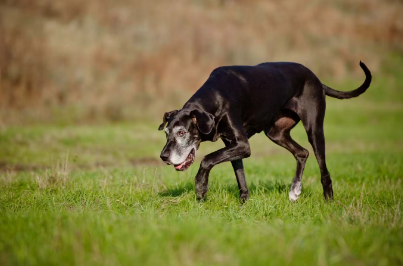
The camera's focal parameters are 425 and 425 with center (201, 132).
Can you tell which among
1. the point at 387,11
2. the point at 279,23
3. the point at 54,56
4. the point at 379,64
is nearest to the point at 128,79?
the point at 54,56

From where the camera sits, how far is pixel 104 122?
20.3 m

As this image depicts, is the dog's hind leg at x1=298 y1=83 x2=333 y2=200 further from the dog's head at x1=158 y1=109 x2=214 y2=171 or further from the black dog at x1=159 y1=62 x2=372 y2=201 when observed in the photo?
the dog's head at x1=158 y1=109 x2=214 y2=171

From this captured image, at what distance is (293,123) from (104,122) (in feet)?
48.2

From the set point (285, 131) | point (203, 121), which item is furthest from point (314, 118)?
point (203, 121)

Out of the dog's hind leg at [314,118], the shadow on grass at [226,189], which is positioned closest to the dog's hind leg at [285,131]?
the dog's hind leg at [314,118]

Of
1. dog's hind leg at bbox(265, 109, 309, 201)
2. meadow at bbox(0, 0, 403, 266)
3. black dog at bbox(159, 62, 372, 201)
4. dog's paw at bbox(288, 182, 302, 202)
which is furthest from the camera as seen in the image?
dog's hind leg at bbox(265, 109, 309, 201)

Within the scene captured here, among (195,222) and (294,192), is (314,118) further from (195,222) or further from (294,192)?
(195,222)

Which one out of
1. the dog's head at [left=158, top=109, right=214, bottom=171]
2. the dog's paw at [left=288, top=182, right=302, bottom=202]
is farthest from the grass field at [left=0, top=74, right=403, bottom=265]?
the dog's head at [left=158, top=109, right=214, bottom=171]

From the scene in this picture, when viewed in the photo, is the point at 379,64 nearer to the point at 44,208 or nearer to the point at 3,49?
the point at 3,49

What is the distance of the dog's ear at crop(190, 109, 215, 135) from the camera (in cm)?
537

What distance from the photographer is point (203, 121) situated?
5.38 m

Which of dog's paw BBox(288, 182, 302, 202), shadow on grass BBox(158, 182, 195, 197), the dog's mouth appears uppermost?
the dog's mouth

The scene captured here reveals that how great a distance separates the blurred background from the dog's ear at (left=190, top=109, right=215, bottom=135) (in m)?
14.4

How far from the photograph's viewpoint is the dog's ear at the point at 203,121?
5.37 m
